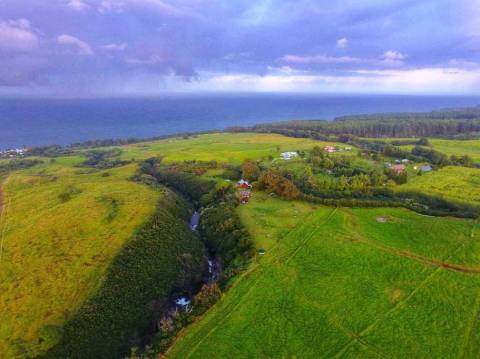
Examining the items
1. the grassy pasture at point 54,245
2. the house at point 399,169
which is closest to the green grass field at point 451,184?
the house at point 399,169

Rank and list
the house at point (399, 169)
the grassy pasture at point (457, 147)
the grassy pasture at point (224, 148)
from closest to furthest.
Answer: the house at point (399, 169)
the grassy pasture at point (457, 147)
the grassy pasture at point (224, 148)

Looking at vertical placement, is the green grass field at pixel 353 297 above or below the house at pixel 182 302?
above

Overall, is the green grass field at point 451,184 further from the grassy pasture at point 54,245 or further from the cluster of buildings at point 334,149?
the grassy pasture at point 54,245

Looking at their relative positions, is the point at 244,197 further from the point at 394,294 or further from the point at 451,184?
the point at 451,184

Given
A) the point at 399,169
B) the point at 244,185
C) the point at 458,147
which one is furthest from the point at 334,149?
the point at 244,185

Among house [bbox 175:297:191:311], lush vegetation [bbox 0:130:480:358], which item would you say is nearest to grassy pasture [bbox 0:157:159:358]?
lush vegetation [bbox 0:130:480:358]

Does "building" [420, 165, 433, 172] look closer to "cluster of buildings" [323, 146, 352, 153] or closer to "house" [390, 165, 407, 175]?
"house" [390, 165, 407, 175]

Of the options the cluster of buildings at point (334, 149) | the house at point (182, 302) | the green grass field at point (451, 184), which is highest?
the cluster of buildings at point (334, 149)
